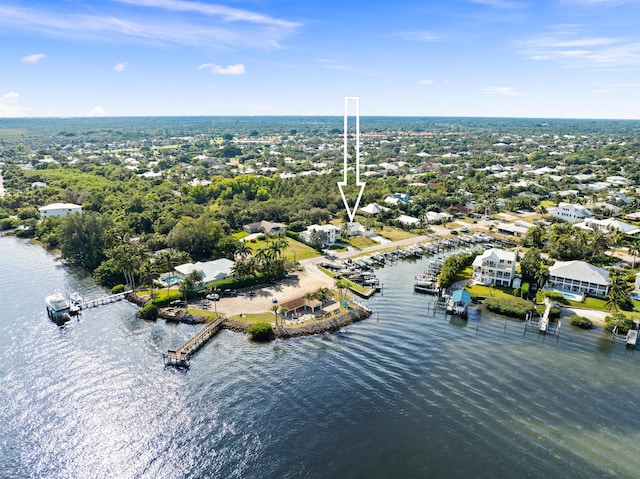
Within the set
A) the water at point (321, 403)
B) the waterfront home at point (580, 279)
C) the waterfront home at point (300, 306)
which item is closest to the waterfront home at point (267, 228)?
the waterfront home at point (300, 306)

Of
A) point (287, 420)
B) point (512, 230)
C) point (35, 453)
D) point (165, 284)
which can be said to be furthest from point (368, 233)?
point (35, 453)

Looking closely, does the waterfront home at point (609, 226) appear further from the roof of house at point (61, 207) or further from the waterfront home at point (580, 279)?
the roof of house at point (61, 207)

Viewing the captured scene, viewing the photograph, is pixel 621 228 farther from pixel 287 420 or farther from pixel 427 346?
pixel 287 420

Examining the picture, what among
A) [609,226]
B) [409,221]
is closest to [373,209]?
[409,221]

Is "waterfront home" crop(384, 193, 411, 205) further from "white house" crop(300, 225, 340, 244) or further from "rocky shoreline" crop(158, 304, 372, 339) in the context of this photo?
"rocky shoreline" crop(158, 304, 372, 339)

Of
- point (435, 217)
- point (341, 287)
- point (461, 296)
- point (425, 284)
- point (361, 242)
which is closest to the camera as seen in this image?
point (461, 296)

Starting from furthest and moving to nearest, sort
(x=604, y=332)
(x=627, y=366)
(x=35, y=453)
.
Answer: (x=604, y=332)
(x=627, y=366)
(x=35, y=453)

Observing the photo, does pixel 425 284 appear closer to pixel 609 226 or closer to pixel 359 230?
pixel 359 230
